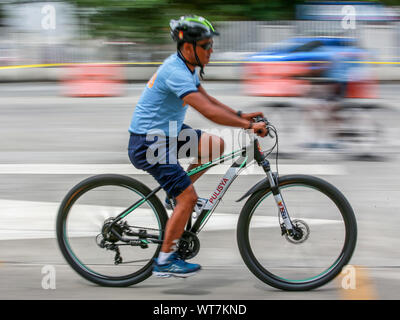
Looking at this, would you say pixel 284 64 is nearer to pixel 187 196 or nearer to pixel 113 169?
pixel 113 169

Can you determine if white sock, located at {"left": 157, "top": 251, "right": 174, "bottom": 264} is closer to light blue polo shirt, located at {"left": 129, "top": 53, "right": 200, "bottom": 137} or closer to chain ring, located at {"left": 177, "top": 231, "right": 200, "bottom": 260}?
chain ring, located at {"left": 177, "top": 231, "right": 200, "bottom": 260}

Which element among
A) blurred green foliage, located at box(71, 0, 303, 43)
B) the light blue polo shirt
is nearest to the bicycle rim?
the light blue polo shirt

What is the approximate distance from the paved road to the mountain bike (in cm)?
15

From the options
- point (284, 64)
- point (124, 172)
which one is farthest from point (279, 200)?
point (284, 64)

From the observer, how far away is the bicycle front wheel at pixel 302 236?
4.29m

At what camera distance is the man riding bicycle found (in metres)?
4.05

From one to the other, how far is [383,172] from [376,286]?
3610mm

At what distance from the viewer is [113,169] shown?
8.07 meters

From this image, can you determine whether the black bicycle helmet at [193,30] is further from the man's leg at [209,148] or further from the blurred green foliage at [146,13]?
the blurred green foliage at [146,13]

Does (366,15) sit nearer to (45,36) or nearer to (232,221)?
(45,36)

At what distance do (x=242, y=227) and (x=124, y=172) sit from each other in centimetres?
387

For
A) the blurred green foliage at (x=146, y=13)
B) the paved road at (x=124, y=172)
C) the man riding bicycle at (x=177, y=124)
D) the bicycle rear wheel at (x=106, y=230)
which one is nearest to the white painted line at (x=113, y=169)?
the paved road at (x=124, y=172)

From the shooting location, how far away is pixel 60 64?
771 inches
